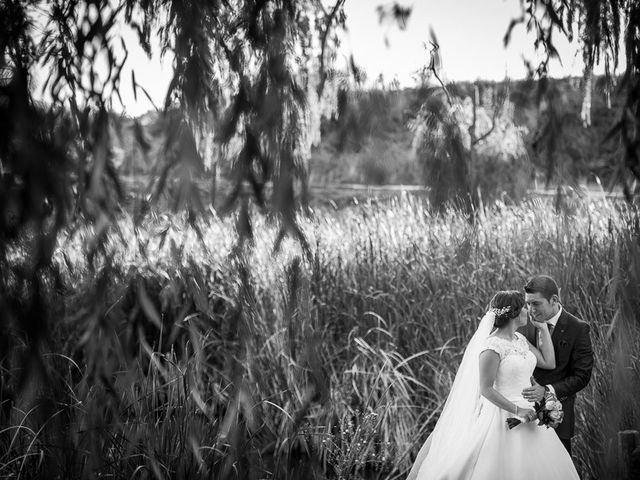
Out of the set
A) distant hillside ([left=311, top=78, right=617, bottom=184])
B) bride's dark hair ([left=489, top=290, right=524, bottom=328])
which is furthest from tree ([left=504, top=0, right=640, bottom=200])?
bride's dark hair ([left=489, top=290, right=524, bottom=328])

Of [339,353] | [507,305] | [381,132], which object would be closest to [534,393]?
[507,305]

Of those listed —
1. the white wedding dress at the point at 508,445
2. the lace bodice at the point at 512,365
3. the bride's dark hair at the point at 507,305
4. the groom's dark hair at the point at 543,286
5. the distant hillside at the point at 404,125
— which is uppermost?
the distant hillside at the point at 404,125

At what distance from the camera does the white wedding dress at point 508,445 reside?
3236 millimetres

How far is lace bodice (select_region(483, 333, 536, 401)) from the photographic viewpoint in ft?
10.7

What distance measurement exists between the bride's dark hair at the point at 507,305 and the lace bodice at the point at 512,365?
105 mm

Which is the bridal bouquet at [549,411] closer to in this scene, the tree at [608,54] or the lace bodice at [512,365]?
the lace bodice at [512,365]

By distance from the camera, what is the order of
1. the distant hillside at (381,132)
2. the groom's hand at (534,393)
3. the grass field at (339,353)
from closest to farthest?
the distant hillside at (381,132) < the groom's hand at (534,393) < the grass field at (339,353)

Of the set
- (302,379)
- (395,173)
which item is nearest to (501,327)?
(395,173)

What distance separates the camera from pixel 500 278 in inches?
211

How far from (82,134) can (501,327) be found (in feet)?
6.97

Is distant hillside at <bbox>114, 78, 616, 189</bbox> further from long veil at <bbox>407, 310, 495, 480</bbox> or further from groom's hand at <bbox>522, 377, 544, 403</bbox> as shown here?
long veil at <bbox>407, 310, 495, 480</bbox>

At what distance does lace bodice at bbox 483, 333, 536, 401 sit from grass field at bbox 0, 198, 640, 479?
0.38m

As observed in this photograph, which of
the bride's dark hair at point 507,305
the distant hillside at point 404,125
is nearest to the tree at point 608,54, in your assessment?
the distant hillside at point 404,125

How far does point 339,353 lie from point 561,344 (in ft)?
7.97
